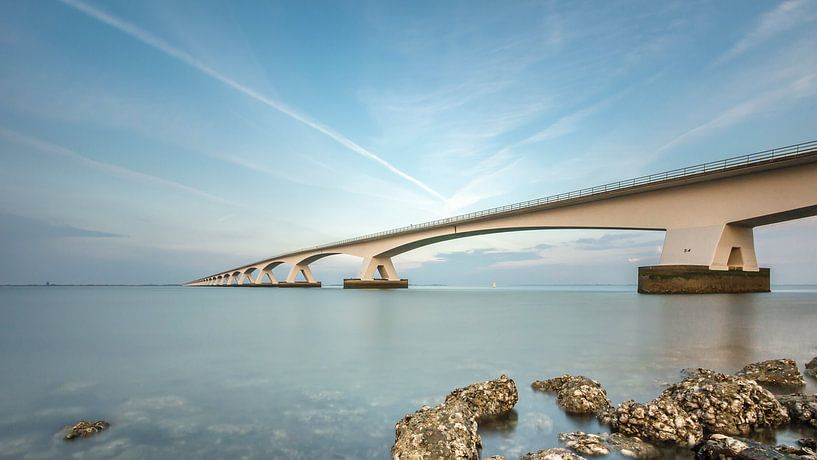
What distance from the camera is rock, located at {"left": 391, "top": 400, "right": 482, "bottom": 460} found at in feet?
10.1

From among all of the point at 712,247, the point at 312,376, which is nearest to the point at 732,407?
the point at 312,376

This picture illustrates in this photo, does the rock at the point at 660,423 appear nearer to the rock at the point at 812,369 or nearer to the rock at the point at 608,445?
the rock at the point at 608,445

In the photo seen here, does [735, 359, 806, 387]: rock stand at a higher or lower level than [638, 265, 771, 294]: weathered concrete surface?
lower

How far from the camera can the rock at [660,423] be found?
3.61 meters

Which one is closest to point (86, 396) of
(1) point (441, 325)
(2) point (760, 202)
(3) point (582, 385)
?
(3) point (582, 385)

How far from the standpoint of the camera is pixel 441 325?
14.3 metres

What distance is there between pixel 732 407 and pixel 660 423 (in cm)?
97

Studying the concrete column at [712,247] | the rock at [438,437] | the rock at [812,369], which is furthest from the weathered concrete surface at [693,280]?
the rock at [438,437]

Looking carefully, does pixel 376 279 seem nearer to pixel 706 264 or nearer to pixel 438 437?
pixel 706 264

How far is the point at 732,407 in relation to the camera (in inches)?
156

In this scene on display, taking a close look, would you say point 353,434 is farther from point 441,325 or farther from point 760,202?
point 760,202

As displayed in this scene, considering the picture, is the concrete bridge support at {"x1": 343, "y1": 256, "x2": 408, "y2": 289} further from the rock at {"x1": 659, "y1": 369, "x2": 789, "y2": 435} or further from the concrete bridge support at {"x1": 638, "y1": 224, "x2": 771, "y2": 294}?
the rock at {"x1": 659, "y1": 369, "x2": 789, "y2": 435}

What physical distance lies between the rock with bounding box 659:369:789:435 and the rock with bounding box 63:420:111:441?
6.11m

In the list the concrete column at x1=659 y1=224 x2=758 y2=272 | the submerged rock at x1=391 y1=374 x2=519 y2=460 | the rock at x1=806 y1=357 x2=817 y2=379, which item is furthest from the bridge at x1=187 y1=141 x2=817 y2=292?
the submerged rock at x1=391 y1=374 x2=519 y2=460
